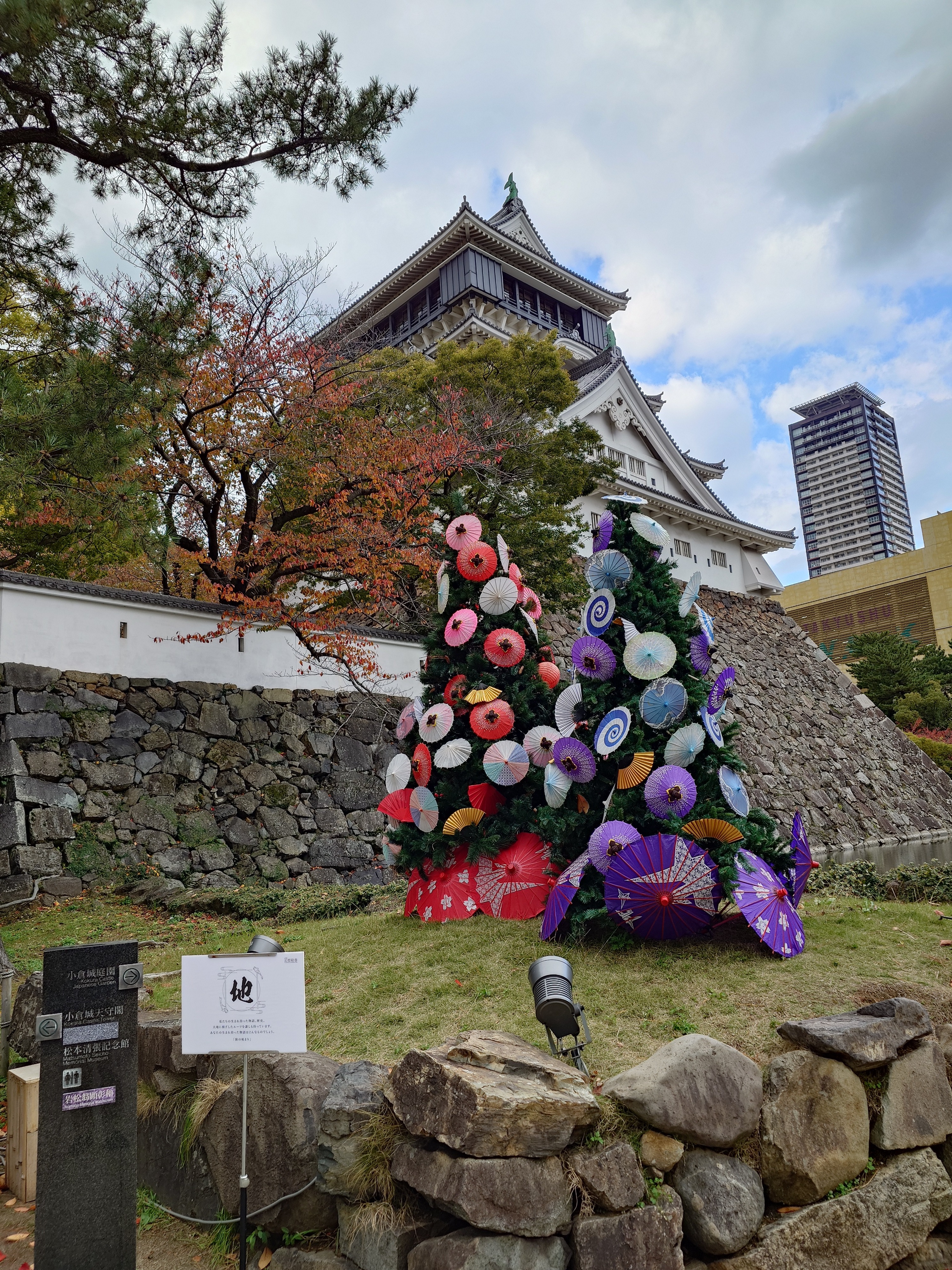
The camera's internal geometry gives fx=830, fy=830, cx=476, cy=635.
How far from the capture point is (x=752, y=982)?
4.66 meters

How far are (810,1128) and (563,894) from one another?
2203 mm

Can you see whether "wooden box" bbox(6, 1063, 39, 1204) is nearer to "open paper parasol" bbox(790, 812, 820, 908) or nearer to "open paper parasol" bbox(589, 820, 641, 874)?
"open paper parasol" bbox(589, 820, 641, 874)

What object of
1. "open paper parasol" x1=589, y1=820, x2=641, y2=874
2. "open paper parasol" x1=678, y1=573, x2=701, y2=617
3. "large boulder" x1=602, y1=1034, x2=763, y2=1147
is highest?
"open paper parasol" x1=678, y1=573, x2=701, y2=617

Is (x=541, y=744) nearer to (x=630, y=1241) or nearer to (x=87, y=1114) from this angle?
(x=630, y=1241)

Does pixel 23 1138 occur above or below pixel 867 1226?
above

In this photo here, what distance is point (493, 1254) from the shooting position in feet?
10.1

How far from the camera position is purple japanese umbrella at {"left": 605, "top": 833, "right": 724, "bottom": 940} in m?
4.99

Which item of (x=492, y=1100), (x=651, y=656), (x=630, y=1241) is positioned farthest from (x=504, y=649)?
(x=630, y=1241)

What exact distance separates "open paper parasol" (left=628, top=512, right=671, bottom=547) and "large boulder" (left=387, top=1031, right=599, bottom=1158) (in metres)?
3.76

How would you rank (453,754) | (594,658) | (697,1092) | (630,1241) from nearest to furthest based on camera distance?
(630,1241)
(697,1092)
(594,658)
(453,754)

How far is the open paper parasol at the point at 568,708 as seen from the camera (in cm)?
619

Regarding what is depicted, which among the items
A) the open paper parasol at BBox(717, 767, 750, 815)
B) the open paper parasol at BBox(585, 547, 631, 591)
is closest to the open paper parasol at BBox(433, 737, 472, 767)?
A: the open paper parasol at BBox(585, 547, 631, 591)

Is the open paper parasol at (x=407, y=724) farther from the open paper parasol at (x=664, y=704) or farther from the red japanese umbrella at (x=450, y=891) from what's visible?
the open paper parasol at (x=664, y=704)

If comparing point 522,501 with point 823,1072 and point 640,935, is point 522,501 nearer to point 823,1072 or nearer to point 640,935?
point 640,935
